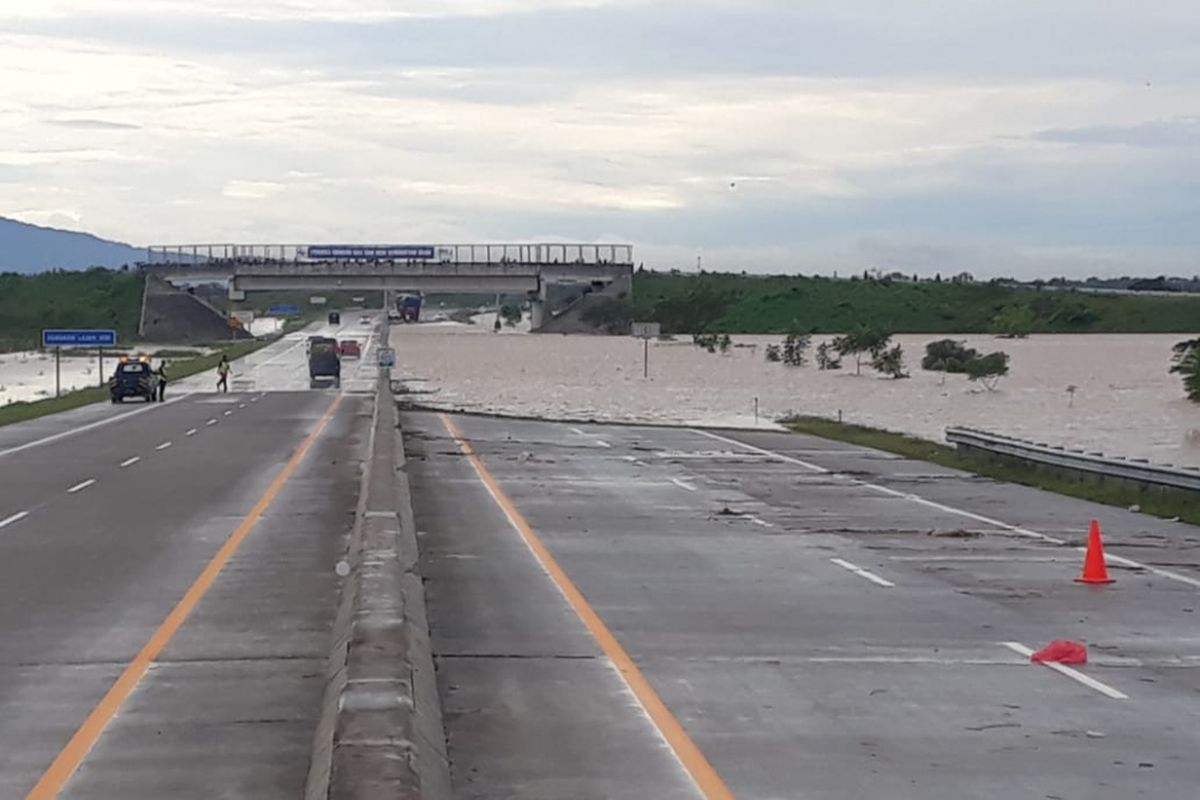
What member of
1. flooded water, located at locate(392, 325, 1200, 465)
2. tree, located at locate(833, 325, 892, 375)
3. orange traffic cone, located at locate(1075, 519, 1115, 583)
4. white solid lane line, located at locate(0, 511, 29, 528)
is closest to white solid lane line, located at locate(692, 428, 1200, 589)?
orange traffic cone, located at locate(1075, 519, 1115, 583)

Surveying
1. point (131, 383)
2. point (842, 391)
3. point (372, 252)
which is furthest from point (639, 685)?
point (372, 252)

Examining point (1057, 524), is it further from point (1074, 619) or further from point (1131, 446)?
point (1131, 446)

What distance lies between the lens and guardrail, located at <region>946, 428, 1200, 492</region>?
87.9 feet

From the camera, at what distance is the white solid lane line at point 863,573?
1731cm

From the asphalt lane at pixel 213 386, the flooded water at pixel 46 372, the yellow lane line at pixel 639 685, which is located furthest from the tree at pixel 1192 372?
the yellow lane line at pixel 639 685

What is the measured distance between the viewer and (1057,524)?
24.0 metres

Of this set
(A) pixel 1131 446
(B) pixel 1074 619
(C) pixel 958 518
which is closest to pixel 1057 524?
(C) pixel 958 518

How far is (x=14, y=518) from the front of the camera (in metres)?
23.5

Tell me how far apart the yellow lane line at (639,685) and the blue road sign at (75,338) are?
196ft

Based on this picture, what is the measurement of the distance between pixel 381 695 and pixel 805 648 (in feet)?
15.7

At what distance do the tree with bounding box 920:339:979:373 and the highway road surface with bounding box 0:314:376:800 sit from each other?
A: 71566 mm

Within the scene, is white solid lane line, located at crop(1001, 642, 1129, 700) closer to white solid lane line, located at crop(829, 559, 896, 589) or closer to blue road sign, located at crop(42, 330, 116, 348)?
white solid lane line, located at crop(829, 559, 896, 589)

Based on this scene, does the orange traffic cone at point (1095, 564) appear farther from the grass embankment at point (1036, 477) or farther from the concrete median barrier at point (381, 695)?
the grass embankment at point (1036, 477)

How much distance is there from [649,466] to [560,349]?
110940mm
